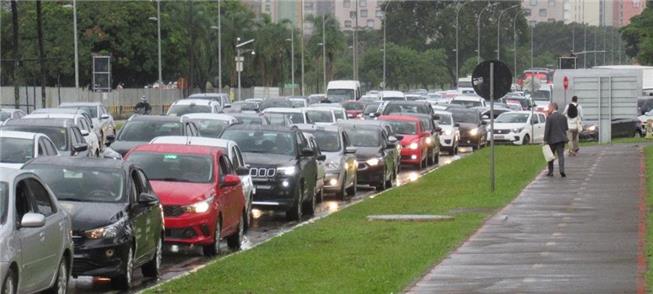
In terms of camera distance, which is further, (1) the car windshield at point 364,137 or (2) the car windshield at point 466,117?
(2) the car windshield at point 466,117

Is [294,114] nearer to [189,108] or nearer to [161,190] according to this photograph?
[189,108]

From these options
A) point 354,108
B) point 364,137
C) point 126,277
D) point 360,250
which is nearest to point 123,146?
point 364,137

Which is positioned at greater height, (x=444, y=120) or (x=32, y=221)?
(x=32, y=221)

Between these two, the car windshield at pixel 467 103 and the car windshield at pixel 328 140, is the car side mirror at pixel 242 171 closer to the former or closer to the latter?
the car windshield at pixel 328 140

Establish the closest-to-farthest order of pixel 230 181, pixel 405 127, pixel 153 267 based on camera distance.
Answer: pixel 153 267 → pixel 230 181 → pixel 405 127

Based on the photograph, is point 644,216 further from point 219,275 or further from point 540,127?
point 540,127

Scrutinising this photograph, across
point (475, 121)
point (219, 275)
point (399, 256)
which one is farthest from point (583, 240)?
point (475, 121)

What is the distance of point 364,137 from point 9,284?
2541cm

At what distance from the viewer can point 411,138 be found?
46.1 meters

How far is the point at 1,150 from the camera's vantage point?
2561cm

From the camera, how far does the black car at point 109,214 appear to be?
17016 mm

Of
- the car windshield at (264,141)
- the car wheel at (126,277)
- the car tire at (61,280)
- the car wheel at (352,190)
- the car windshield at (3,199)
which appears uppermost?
the car windshield at (3,199)

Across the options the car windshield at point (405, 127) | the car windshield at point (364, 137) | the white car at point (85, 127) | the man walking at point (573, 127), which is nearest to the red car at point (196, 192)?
the white car at point (85, 127)

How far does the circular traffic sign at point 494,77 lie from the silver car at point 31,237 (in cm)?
1564
